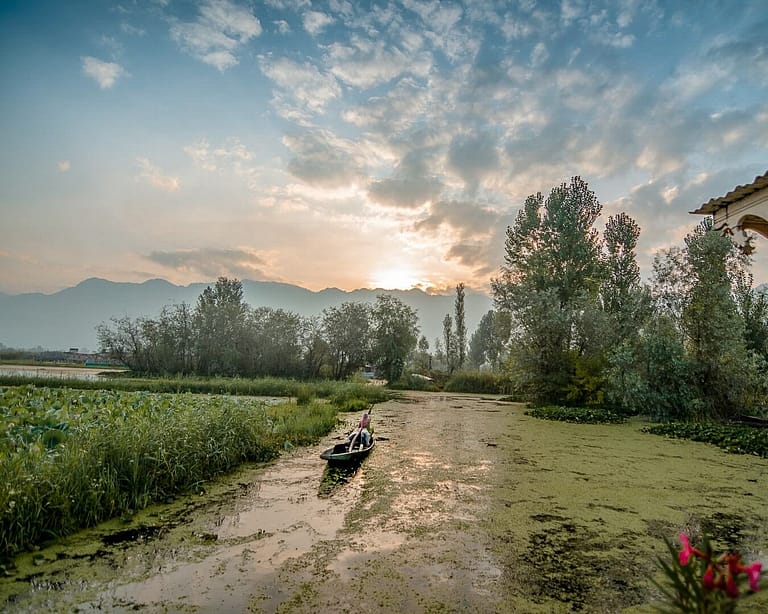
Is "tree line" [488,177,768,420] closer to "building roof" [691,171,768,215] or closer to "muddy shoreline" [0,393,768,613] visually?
"muddy shoreline" [0,393,768,613]

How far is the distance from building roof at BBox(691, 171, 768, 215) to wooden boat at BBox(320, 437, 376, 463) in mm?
5609

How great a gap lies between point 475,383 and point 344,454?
2101 centimetres

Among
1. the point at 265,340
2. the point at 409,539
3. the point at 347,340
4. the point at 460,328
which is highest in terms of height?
the point at 460,328

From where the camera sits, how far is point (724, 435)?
9.52 meters

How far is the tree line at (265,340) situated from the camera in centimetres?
2984

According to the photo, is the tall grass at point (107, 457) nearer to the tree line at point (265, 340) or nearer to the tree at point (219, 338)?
the tree at point (219, 338)

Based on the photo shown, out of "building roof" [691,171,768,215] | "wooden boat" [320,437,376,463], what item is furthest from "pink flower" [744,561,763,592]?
"wooden boat" [320,437,376,463]

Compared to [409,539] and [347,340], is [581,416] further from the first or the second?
[347,340]

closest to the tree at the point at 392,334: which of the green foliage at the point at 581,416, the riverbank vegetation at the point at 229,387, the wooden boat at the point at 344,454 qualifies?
the riverbank vegetation at the point at 229,387

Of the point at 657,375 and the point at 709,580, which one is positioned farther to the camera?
the point at 657,375

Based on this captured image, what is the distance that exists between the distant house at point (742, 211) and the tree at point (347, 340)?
28119 millimetres

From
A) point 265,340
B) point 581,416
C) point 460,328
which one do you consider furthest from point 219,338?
point 581,416

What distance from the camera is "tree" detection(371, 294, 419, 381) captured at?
1251 inches

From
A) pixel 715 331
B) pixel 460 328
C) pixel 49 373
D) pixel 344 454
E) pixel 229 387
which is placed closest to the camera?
pixel 344 454
